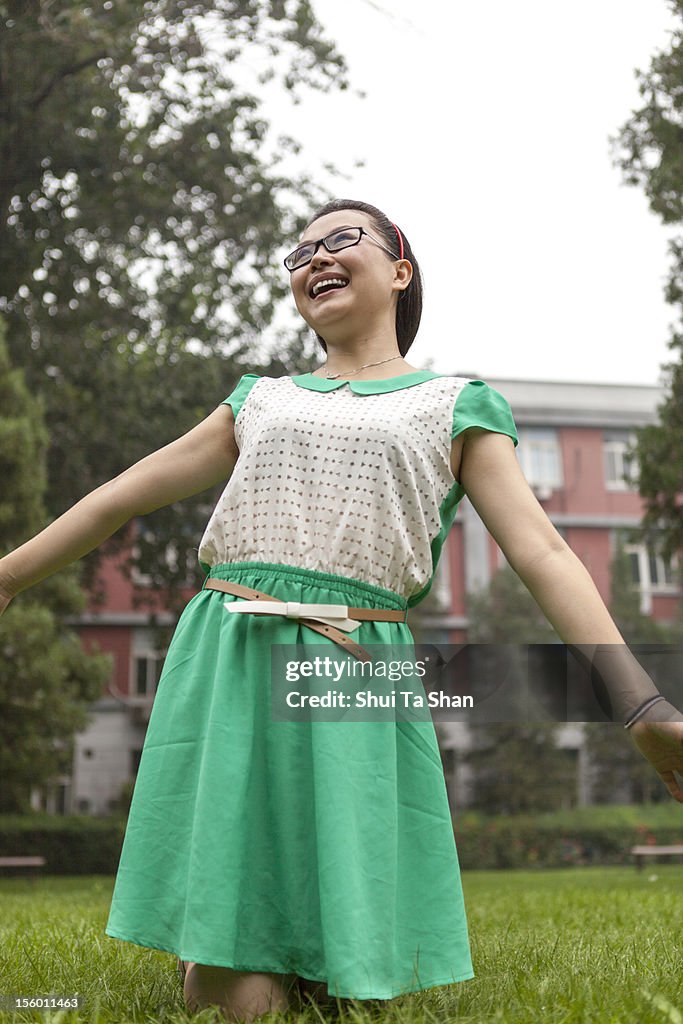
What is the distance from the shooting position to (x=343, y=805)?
2.13 metres

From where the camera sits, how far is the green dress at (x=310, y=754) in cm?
214

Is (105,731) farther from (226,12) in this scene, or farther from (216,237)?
(226,12)

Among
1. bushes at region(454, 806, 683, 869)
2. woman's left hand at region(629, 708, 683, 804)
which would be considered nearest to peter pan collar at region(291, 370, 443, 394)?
woman's left hand at region(629, 708, 683, 804)

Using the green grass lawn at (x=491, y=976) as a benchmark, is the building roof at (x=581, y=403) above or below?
above

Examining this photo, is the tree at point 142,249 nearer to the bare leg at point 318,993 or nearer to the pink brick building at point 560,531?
the bare leg at point 318,993

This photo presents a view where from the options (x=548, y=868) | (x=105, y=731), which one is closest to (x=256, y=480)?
(x=548, y=868)

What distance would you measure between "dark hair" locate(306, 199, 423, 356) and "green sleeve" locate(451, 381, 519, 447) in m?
0.35

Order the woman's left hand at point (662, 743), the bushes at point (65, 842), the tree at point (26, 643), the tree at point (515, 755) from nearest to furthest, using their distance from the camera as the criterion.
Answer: the woman's left hand at point (662, 743)
the tree at point (26, 643)
the bushes at point (65, 842)
the tree at point (515, 755)

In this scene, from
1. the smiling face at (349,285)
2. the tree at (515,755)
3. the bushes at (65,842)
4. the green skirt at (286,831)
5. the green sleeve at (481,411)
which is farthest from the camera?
the tree at (515,755)

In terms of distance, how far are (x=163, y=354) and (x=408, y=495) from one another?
13836 mm

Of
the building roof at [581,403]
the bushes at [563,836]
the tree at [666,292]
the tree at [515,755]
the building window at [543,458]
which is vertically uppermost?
the building roof at [581,403]

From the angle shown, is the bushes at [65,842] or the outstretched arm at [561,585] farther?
the bushes at [65,842]

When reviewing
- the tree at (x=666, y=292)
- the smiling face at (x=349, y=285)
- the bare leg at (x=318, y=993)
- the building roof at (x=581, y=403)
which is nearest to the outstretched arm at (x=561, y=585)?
the smiling face at (x=349, y=285)

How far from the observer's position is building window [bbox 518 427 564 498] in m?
34.9
